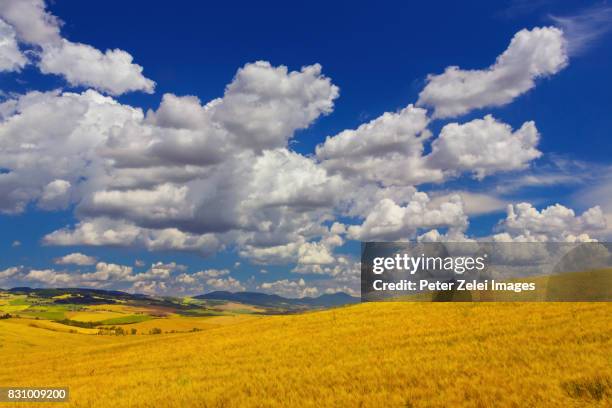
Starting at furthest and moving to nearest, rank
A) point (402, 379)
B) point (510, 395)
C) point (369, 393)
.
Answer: point (402, 379) → point (369, 393) → point (510, 395)

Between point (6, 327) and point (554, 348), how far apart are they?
317 ft

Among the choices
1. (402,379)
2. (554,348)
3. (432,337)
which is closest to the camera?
(402,379)

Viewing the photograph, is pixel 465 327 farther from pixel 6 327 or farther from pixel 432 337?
pixel 6 327

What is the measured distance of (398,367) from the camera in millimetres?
15164

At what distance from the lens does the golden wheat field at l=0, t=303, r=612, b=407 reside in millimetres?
10922

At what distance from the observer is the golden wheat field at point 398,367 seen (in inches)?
430

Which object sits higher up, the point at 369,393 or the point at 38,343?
the point at 369,393

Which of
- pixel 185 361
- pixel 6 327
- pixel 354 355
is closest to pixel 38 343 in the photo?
pixel 6 327

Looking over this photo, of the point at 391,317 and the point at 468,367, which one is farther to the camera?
the point at 391,317

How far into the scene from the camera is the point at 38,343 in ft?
252

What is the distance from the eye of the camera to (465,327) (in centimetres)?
2430

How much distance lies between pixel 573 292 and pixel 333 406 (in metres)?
30.1

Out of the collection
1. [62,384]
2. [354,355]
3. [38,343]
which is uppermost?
[354,355]

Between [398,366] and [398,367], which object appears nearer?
[398,367]
